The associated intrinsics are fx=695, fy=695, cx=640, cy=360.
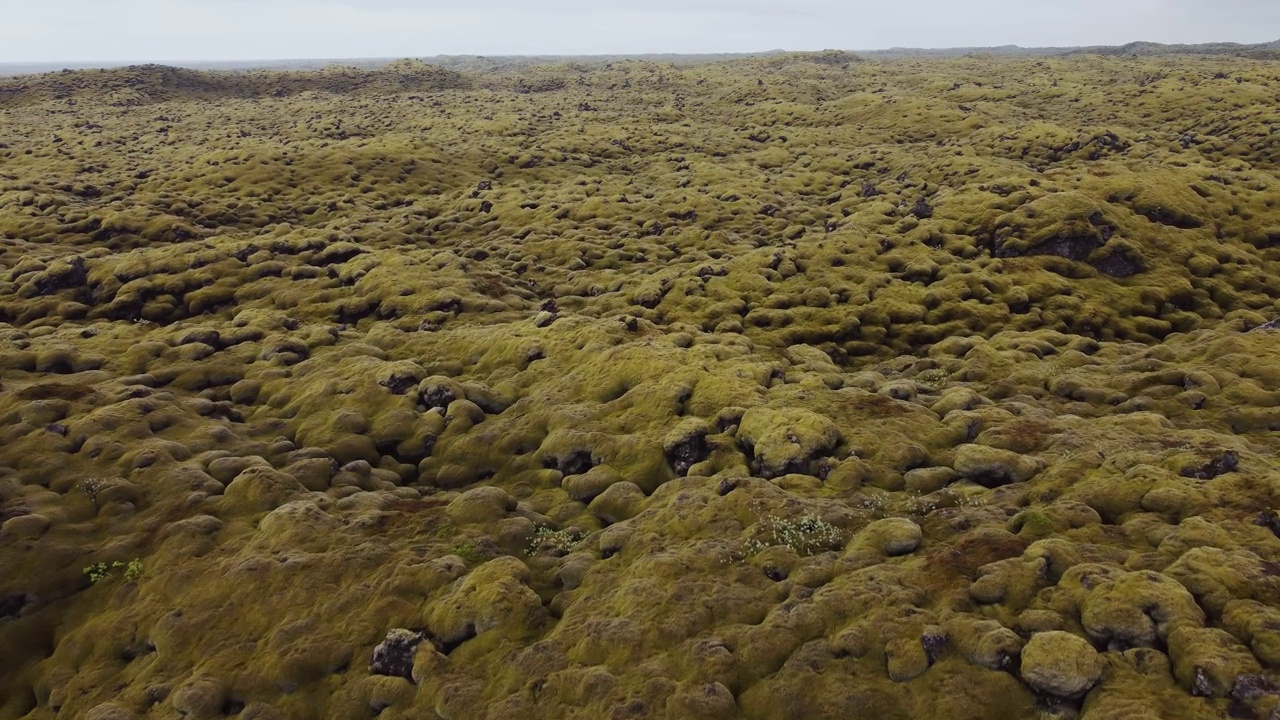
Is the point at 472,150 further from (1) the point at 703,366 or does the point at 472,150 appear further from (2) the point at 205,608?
(2) the point at 205,608

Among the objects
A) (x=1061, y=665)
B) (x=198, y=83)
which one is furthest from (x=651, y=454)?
(x=198, y=83)

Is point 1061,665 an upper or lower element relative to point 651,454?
upper

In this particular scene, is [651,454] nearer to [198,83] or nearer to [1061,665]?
[1061,665]

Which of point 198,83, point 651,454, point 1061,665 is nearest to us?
point 1061,665

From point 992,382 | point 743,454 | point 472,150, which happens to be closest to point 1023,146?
point 992,382

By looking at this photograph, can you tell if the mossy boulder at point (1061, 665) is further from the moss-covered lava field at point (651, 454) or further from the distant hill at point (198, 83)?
the distant hill at point (198, 83)
